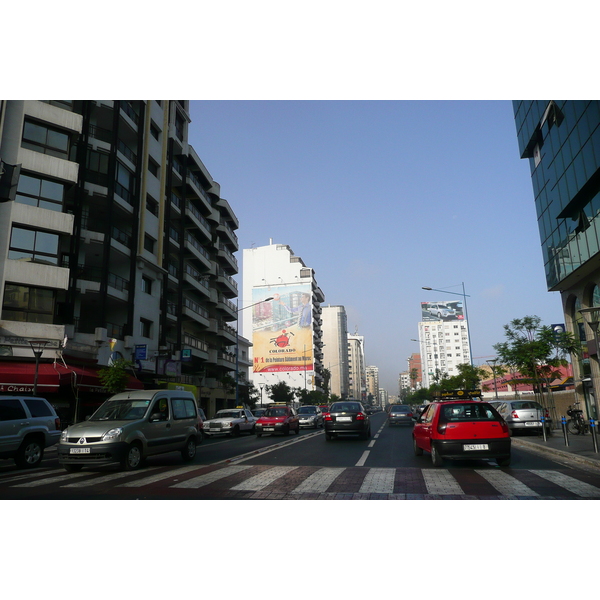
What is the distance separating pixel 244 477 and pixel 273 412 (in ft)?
56.0

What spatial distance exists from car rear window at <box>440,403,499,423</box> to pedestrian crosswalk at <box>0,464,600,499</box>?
1.09 meters

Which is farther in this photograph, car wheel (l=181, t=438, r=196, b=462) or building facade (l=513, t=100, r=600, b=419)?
building facade (l=513, t=100, r=600, b=419)

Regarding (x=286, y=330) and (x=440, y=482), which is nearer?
(x=440, y=482)

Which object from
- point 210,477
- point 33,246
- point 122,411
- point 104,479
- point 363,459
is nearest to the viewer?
point 104,479

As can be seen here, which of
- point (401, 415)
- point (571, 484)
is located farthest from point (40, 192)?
point (401, 415)

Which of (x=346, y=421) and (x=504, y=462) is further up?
(x=346, y=421)

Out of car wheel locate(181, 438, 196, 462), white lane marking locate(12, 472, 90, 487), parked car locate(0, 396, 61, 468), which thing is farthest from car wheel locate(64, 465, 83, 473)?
car wheel locate(181, 438, 196, 462)

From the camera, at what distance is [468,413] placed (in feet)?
37.5

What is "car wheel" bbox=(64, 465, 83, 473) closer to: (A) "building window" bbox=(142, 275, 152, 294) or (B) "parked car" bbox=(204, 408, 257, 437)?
(B) "parked car" bbox=(204, 408, 257, 437)

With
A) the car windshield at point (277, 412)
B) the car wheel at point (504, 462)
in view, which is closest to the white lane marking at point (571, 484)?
the car wheel at point (504, 462)

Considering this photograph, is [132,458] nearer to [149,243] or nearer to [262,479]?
[262,479]

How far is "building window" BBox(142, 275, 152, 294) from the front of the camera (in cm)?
3555

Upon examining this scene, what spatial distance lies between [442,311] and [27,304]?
518 ft

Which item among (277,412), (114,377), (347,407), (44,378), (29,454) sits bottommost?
(29,454)
